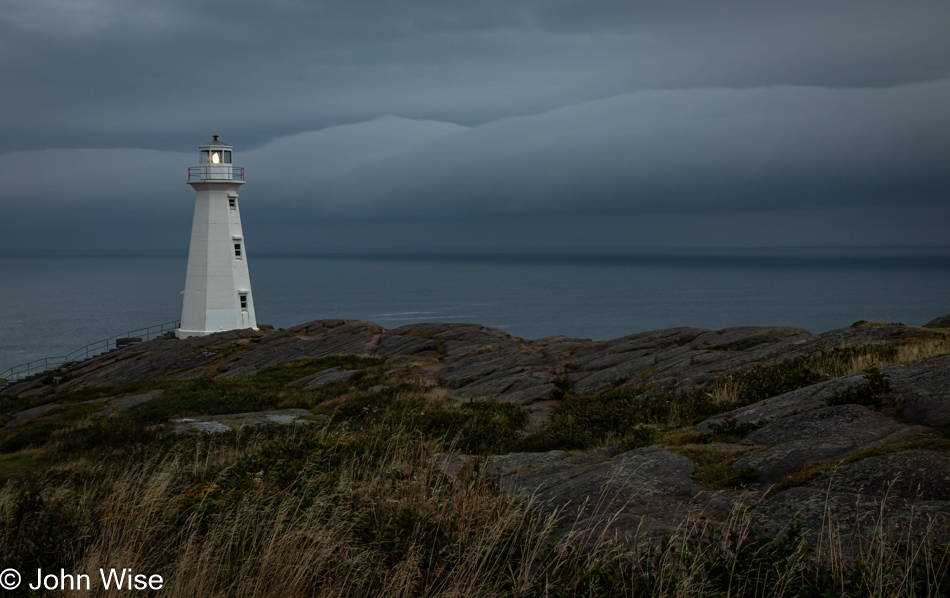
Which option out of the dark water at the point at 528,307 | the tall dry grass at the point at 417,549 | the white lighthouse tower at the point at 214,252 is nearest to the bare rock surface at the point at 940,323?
the tall dry grass at the point at 417,549

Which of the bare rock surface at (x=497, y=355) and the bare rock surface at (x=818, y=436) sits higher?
the bare rock surface at (x=818, y=436)

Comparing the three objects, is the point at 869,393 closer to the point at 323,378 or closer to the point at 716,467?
the point at 716,467

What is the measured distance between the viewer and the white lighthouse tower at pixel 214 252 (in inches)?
2127

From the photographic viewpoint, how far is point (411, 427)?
14570 mm

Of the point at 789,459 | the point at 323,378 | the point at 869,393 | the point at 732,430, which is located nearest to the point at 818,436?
the point at 789,459

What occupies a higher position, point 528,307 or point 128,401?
point 128,401

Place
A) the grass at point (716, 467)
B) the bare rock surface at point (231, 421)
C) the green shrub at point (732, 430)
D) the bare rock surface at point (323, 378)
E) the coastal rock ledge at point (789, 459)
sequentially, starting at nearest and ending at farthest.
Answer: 1. the coastal rock ledge at point (789, 459)
2. the grass at point (716, 467)
3. the green shrub at point (732, 430)
4. the bare rock surface at point (231, 421)
5. the bare rock surface at point (323, 378)

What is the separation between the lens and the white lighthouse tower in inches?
2127

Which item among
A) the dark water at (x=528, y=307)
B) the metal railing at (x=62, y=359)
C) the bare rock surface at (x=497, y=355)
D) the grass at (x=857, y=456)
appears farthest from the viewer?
the dark water at (x=528, y=307)

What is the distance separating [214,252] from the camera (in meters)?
54.0

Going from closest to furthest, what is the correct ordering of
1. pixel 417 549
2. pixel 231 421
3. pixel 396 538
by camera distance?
1. pixel 417 549
2. pixel 396 538
3. pixel 231 421

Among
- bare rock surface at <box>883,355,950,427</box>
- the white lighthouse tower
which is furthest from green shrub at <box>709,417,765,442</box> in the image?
the white lighthouse tower

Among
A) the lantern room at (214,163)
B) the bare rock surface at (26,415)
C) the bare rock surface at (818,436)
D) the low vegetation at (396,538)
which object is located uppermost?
the lantern room at (214,163)

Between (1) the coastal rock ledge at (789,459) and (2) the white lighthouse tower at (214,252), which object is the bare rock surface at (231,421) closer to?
(1) the coastal rock ledge at (789,459)
